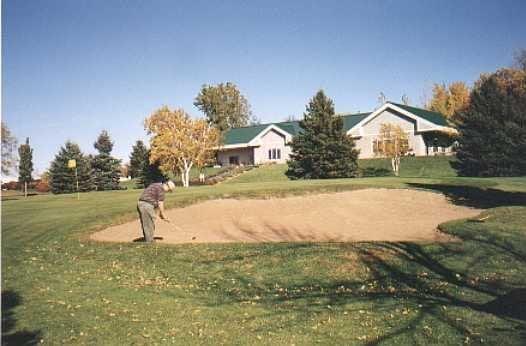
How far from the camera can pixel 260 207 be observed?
69.9 feet

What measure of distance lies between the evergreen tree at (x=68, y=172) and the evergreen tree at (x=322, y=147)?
26722mm

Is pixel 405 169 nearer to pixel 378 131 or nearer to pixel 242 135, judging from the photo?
pixel 378 131

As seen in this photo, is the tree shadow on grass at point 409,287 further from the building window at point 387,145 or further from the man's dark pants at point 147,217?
the building window at point 387,145

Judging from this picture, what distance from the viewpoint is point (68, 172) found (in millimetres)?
53062

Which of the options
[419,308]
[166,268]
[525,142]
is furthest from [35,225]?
[525,142]

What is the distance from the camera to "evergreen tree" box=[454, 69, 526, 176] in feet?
131

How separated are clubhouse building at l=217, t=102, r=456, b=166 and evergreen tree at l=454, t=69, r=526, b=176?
6818mm

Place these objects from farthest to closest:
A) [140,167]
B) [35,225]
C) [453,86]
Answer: [453,86]
[140,167]
[35,225]

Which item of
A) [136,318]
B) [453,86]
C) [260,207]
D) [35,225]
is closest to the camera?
[136,318]

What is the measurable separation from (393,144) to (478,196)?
2324 cm

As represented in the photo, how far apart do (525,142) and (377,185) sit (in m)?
21.8

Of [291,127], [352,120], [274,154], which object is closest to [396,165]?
[352,120]

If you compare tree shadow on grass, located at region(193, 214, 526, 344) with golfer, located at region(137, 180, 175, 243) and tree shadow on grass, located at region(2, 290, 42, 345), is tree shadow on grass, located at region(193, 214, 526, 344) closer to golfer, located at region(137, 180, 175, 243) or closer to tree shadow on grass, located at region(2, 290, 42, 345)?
tree shadow on grass, located at region(2, 290, 42, 345)

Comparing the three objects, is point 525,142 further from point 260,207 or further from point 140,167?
point 140,167
